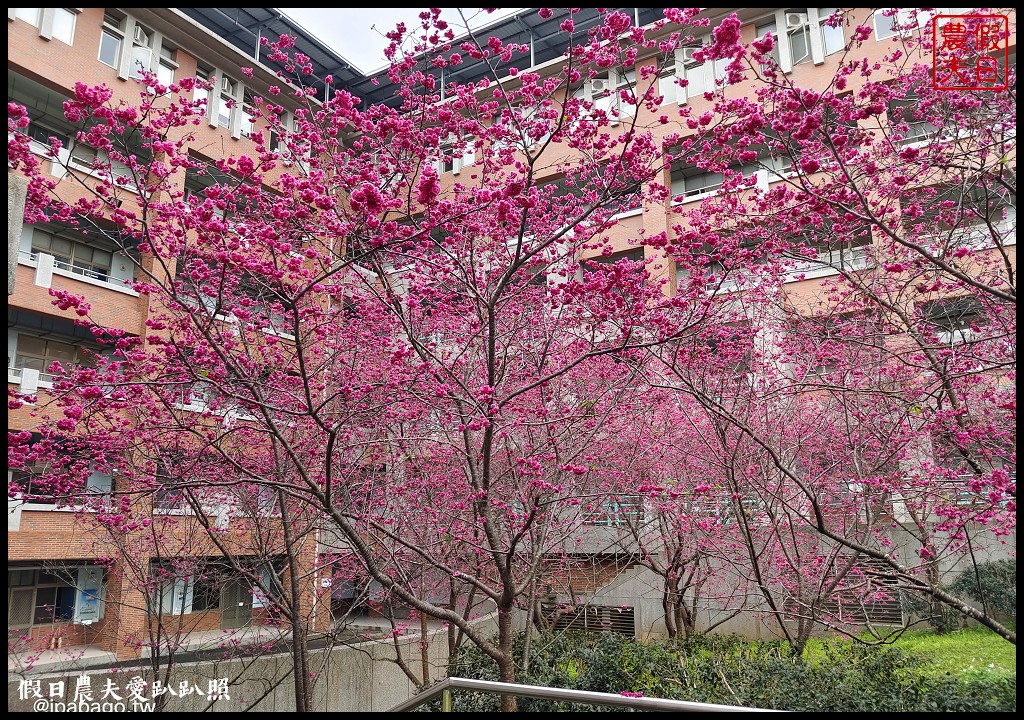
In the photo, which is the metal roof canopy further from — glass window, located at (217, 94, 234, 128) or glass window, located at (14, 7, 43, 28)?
glass window, located at (14, 7, 43, 28)

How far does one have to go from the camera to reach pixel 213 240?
4.85 meters

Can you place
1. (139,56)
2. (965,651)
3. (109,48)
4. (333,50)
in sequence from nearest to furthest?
(965,651) < (109,48) < (139,56) < (333,50)

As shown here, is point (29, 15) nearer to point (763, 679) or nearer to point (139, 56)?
point (139, 56)

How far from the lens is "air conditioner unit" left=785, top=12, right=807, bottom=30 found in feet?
53.4

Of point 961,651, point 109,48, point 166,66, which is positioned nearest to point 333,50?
point 166,66

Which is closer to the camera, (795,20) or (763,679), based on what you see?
(763,679)

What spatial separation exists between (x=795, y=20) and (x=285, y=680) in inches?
682

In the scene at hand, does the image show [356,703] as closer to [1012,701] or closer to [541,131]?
[1012,701]

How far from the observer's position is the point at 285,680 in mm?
10234

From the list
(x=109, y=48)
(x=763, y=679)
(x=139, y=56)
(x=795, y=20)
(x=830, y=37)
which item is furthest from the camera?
(x=795, y=20)

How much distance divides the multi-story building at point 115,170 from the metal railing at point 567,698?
768 centimetres

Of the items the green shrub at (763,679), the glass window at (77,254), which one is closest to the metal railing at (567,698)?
the green shrub at (763,679)

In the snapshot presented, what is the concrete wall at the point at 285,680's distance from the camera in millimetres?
8375

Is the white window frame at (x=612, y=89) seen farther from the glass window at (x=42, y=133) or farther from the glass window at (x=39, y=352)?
the glass window at (x=39, y=352)
